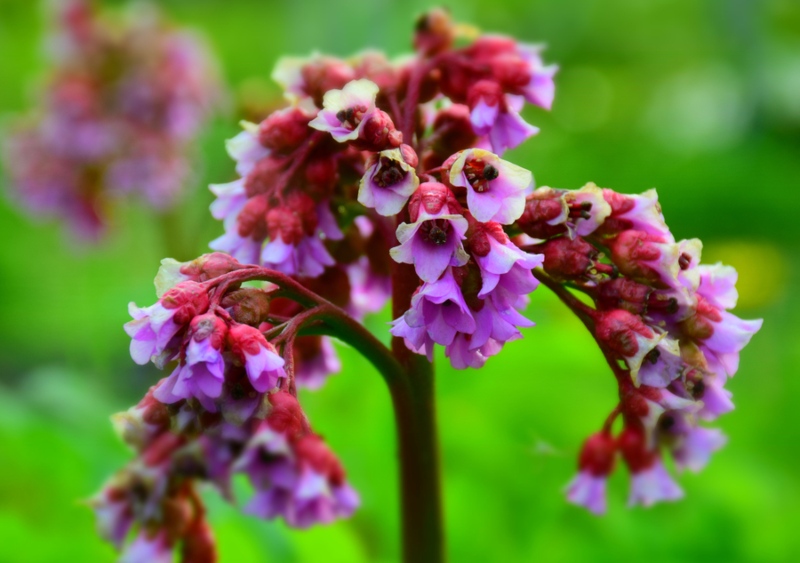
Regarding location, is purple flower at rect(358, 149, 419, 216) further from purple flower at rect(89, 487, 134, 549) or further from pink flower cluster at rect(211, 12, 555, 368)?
purple flower at rect(89, 487, 134, 549)

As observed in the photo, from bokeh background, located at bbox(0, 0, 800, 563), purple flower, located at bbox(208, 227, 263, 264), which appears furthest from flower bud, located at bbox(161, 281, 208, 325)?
bokeh background, located at bbox(0, 0, 800, 563)

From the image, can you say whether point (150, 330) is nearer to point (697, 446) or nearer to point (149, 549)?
point (149, 549)

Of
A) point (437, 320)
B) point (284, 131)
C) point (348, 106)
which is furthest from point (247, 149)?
point (437, 320)

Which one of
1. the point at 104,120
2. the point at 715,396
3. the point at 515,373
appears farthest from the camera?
the point at 104,120

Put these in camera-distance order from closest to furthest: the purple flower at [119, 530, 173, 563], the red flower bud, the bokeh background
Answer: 1. the red flower bud
2. the purple flower at [119, 530, 173, 563]
3. the bokeh background

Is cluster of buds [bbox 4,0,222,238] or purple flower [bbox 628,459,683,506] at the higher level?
cluster of buds [bbox 4,0,222,238]

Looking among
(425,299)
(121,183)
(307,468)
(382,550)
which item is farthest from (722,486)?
(121,183)

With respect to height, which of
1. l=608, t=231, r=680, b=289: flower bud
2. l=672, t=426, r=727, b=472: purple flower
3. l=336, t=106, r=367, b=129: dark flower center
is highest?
l=336, t=106, r=367, b=129: dark flower center
